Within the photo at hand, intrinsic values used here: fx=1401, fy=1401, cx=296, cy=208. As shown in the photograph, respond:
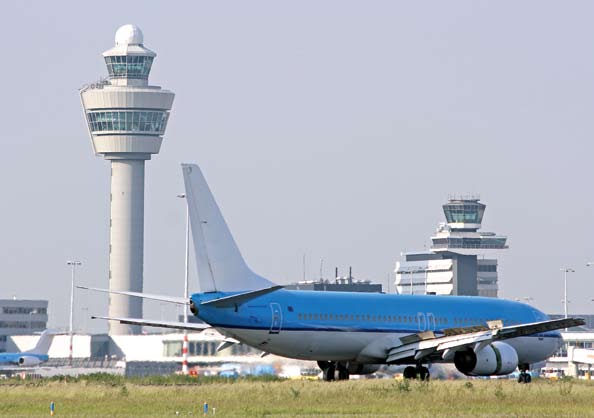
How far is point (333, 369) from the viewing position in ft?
200

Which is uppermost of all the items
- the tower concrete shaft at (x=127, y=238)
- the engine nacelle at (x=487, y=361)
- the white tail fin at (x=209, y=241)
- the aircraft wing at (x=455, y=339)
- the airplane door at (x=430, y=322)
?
the tower concrete shaft at (x=127, y=238)

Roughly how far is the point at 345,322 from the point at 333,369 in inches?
147

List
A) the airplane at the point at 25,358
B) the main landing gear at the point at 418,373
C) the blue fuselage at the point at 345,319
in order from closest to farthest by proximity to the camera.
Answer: the blue fuselage at the point at 345,319 < the main landing gear at the point at 418,373 < the airplane at the point at 25,358

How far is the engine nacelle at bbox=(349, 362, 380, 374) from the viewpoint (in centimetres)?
6081

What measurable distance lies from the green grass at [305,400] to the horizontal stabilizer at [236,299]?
3113 mm

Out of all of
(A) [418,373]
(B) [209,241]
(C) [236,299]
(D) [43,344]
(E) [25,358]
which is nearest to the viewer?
(C) [236,299]

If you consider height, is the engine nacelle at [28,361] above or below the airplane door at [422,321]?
below

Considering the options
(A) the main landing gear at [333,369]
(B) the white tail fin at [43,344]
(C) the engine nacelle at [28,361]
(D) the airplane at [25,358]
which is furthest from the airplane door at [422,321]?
(B) the white tail fin at [43,344]

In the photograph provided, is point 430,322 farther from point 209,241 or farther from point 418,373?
point 209,241

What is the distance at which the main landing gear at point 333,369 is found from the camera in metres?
60.8

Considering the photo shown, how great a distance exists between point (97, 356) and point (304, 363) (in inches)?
4392

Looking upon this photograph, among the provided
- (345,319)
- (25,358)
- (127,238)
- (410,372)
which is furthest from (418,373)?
(127,238)

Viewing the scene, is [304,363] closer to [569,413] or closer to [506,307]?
[506,307]

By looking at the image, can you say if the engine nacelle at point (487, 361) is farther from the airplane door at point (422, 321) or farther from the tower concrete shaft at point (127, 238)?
the tower concrete shaft at point (127, 238)
